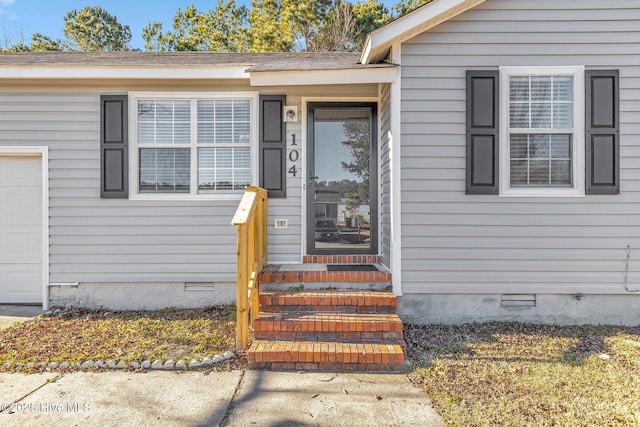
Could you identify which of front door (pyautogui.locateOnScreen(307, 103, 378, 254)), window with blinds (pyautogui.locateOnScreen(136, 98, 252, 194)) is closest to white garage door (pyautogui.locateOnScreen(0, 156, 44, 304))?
window with blinds (pyautogui.locateOnScreen(136, 98, 252, 194))

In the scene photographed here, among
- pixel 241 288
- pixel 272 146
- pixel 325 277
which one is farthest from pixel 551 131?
pixel 241 288

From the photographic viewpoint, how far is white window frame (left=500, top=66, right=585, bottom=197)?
408cm

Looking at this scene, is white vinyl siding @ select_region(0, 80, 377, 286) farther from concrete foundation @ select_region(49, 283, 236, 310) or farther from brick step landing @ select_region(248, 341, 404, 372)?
brick step landing @ select_region(248, 341, 404, 372)

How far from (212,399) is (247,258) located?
117cm

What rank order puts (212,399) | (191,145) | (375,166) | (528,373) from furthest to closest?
(375,166)
(191,145)
(528,373)
(212,399)

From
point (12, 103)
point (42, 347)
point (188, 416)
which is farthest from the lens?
point (12, 103)

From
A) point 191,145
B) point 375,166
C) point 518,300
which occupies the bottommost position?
point 518,300

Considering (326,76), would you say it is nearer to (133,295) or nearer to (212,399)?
(212,399)

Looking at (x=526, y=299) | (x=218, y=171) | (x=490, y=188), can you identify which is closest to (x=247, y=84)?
(x=218, y=171)

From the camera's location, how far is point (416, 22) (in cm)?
392

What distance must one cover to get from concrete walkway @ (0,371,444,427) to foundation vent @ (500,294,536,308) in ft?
6.03

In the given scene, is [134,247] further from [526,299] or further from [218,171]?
[526,299]

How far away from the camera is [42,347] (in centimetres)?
360

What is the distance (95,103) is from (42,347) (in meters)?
2.91
